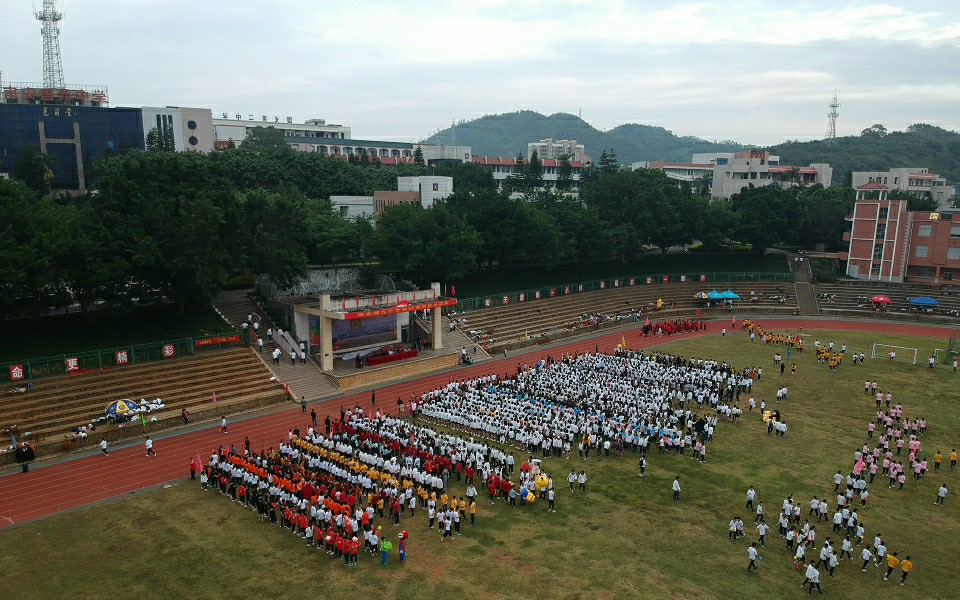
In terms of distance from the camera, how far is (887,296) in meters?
57.6

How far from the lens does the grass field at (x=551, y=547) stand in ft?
53.6

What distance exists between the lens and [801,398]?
107 feet

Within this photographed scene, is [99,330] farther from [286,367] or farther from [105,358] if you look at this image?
[286,367]

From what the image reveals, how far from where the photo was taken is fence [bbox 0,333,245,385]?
91.8ft

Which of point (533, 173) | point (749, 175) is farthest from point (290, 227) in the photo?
point (749, 175)

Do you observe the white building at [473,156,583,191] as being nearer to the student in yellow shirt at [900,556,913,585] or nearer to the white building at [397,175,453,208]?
the white building at [397,175,453,208]

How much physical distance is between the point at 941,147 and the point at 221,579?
693 feet

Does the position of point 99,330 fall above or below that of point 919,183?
below

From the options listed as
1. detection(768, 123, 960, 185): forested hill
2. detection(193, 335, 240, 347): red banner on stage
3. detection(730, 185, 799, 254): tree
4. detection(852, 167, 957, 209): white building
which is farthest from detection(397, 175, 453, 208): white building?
detection(768, 123, 960, 185): forested hill

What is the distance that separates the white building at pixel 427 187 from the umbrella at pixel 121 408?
4521 centimetres

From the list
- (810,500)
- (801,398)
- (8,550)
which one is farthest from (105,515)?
(801,398)

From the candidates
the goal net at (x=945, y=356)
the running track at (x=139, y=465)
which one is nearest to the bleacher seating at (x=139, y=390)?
the running track at (x=139, y=465)

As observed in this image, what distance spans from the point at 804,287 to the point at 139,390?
5563 cm

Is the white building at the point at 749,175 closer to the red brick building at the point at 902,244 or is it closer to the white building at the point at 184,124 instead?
the red brick building at the point at 902,244
